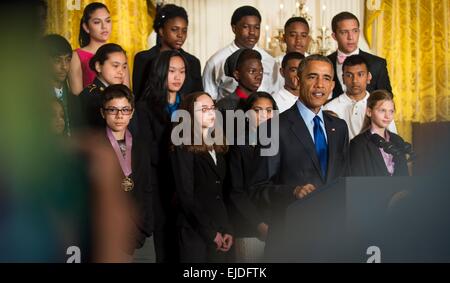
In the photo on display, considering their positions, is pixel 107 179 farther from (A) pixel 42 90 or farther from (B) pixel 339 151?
(B) pixel 339 151

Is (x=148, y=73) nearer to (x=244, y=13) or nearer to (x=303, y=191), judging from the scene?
(x=244, y=13)

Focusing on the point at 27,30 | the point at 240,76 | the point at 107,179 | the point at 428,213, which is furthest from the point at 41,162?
the point at 428,213

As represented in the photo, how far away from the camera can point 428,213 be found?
321 centimetres

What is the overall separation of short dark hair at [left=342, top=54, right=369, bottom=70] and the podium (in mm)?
2889

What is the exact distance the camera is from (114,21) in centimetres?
729

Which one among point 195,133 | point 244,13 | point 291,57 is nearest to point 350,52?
point 291,57

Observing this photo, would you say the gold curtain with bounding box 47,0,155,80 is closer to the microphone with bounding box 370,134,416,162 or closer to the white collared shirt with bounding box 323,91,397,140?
the white collared shirt with bounding box 323,91,397,140

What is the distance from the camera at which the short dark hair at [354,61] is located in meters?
6.19

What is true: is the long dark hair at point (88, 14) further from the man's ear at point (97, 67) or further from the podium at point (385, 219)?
the podium at point (385, 219)

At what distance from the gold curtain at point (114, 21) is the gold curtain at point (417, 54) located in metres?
2.05

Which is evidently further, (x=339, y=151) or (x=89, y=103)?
(x=89, y=103)

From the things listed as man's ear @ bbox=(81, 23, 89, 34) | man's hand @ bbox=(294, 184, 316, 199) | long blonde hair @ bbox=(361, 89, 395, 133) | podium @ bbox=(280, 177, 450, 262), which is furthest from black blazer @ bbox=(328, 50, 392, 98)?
podium @ bbox=(280, 177, 450, 262)
